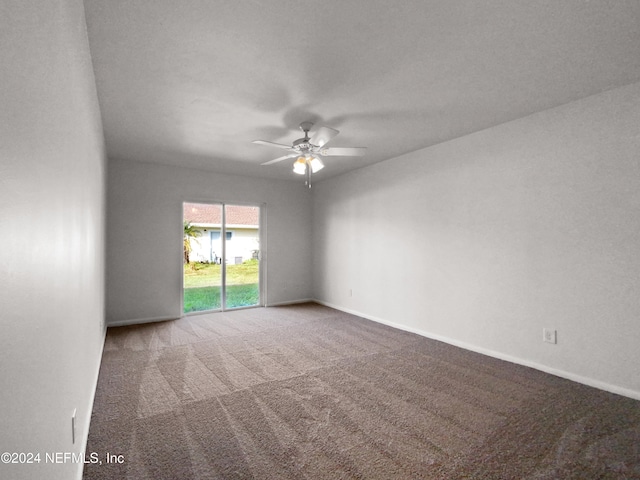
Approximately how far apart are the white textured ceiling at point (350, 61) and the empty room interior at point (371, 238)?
0.06 ft

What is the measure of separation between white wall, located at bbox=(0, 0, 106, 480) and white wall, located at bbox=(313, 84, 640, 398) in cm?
370

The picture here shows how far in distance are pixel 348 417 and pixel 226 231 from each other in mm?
4226

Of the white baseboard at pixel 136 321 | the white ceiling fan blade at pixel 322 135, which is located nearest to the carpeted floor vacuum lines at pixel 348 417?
the white baseboard at pixel 136 321

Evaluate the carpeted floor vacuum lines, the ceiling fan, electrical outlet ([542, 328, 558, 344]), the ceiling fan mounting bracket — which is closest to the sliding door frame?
the carpeted floor vacuum lines

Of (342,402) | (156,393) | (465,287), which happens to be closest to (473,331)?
(465,287)

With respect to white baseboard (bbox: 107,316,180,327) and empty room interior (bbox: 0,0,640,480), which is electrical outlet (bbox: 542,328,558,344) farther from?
white baseboard (bbox: 107,316,180,327)

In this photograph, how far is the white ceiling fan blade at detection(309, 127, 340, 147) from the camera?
3010 millimetres

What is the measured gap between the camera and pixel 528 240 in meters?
3.21

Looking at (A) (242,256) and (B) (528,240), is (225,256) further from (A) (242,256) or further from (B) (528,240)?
(B) (528,240)

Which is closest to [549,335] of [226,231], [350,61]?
[350,61]

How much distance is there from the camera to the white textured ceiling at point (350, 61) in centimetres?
181

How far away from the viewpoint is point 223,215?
5.73m

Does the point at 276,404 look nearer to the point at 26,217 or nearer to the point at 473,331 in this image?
the point at 26,217

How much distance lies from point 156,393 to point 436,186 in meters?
3.83
